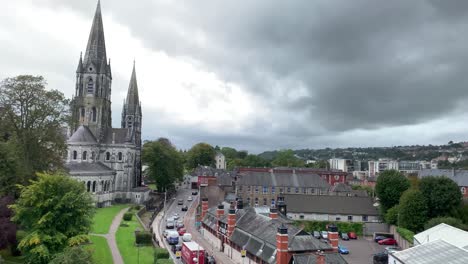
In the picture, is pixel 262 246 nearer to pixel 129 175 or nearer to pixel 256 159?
pixel 129 175

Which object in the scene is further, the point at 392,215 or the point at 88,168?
the point at 88,168

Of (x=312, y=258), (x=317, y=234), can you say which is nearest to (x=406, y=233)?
(x=317, y=234)

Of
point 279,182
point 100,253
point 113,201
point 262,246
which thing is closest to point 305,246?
point 262,246

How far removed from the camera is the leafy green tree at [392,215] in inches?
2131

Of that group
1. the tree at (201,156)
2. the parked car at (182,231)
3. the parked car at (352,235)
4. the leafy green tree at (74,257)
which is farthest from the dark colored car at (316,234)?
the tree at (201,156)

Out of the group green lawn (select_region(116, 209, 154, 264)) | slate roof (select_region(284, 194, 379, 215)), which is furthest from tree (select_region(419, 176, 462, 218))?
green lawn (select_region(116, 209, 154, 264))

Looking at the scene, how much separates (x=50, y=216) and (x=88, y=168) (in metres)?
44.1

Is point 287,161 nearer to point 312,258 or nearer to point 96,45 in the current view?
point 96,45

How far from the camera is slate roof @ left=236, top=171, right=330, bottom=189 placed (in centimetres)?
7406

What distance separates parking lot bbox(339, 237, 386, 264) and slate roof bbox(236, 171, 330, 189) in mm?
21691

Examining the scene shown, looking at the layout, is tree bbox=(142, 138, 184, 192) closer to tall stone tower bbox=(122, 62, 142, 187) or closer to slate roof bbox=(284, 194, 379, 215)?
tall stone tower bbox=(122, 62, 142, 187)

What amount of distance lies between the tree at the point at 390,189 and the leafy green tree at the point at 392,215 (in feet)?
9.56

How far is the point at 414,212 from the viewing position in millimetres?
50281

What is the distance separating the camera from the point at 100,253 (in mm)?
37719
